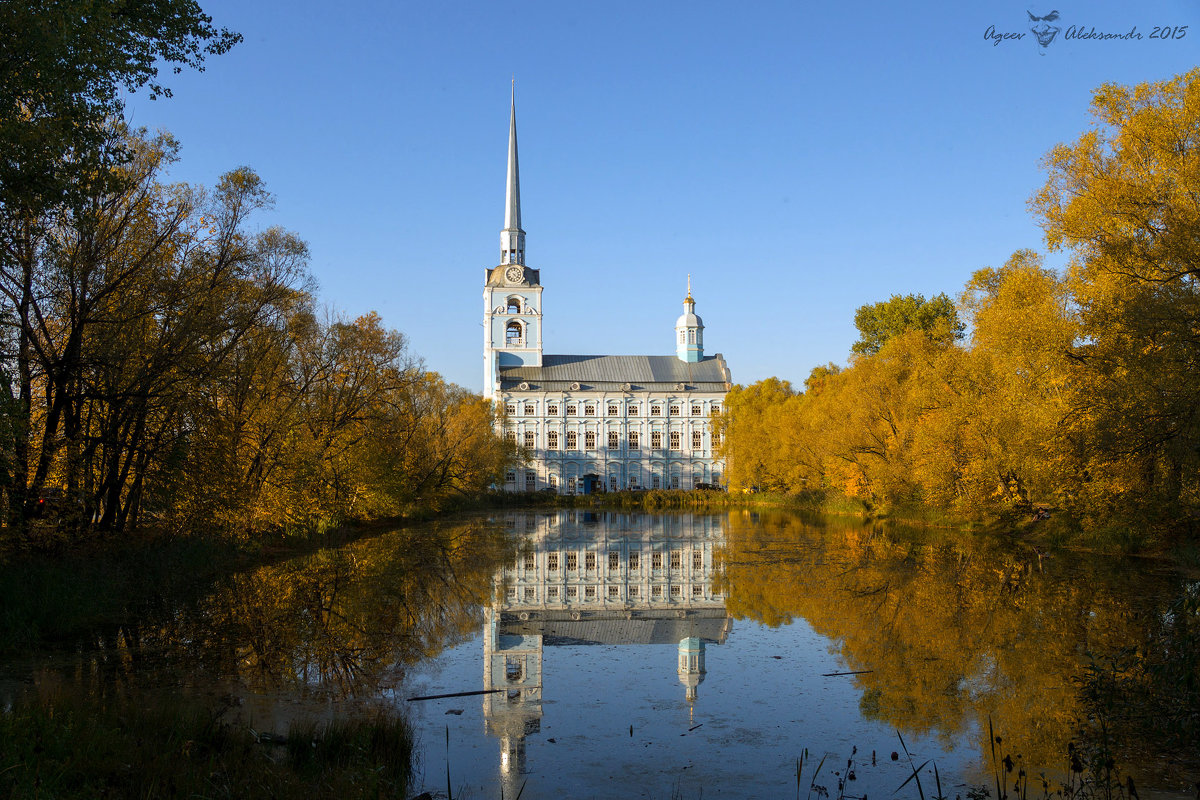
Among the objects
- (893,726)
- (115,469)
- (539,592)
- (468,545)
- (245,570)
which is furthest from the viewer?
(468,545)

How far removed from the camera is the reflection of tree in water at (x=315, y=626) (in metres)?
10.2

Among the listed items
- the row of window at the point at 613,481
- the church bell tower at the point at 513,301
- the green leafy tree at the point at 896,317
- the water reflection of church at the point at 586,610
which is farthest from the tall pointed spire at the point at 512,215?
the water reflection of church at the point at 586,610

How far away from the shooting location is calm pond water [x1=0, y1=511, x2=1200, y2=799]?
24.0ft

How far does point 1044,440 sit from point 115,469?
64.7ft

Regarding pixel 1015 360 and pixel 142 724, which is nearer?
pixel 142 724

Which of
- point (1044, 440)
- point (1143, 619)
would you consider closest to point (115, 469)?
point (1143, 619)

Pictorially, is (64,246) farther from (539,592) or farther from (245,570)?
(539,592)

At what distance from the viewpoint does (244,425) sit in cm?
2039

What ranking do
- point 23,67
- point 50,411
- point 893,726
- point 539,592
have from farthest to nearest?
point 539,592 < point 50,411 < point 23,67 < point 893,726

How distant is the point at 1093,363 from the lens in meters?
20.1

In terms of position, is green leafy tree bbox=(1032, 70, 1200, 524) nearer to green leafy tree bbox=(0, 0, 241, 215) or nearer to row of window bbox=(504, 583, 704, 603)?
row of window bbox=(504, 583, 704, 603)

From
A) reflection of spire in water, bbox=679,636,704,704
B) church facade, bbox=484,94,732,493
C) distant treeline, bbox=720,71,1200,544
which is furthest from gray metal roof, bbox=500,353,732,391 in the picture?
reflection of spire in water, bbox=679,636,704,704

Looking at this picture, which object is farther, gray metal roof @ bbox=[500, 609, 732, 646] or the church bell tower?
the church bell tower

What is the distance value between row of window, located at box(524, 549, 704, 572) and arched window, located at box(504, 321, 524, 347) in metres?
61.4
